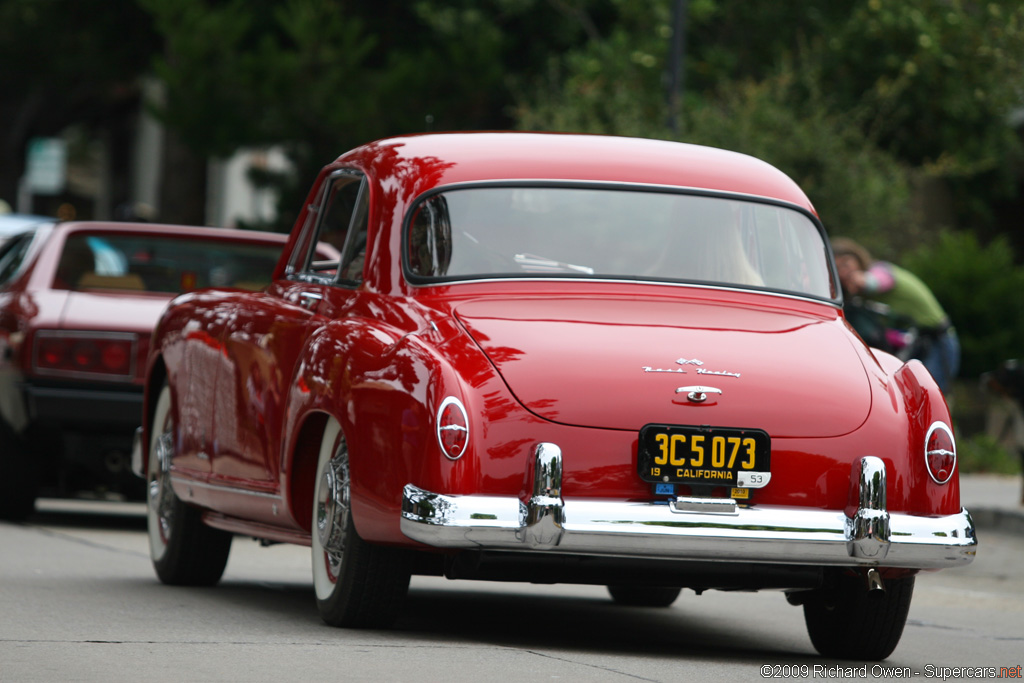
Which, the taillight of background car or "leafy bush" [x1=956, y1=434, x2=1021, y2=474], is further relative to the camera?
"leafy bush" [x1=956, y1=434, x2=1021, y2=474]

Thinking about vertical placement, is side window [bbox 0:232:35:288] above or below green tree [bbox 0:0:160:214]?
below

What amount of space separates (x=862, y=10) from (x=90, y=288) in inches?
457

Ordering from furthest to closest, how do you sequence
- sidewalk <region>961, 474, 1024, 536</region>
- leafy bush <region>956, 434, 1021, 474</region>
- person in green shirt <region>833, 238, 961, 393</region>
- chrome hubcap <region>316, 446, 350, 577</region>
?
leafy bush <region>956, 434, 1021, 474</region> → person in green shirt <region>833, 238, 961, 393</region> → sidewalk <region>961, 474, 1024, 536</region> → chrome hubcap <region>316, 446, 350, 577</region>

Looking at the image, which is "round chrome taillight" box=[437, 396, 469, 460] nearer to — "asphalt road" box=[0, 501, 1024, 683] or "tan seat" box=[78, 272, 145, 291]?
"asphalt road" box=[0, 501, 1024, 683]

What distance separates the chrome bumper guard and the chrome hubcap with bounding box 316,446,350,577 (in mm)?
573

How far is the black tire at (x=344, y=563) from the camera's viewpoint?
630cm

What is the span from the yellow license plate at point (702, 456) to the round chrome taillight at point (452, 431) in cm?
54

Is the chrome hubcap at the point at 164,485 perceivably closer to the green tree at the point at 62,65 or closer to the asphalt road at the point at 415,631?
the asphalt road at the point at 415,631

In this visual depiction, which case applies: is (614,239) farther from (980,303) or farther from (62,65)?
(62,65)

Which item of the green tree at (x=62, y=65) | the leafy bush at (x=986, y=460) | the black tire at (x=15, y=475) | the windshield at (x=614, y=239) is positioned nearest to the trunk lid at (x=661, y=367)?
the windshield at (x=614, y=239)

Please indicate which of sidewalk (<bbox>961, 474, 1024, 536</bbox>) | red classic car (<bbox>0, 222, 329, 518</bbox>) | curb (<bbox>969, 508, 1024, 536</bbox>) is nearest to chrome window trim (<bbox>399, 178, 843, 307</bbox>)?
red classic car (<bbox>0, 222, 329, 518</bbox>)

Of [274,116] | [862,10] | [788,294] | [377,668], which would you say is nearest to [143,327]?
[788,294]

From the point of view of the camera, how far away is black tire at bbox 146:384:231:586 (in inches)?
321

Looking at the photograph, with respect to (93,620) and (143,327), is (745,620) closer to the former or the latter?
(93,620)
